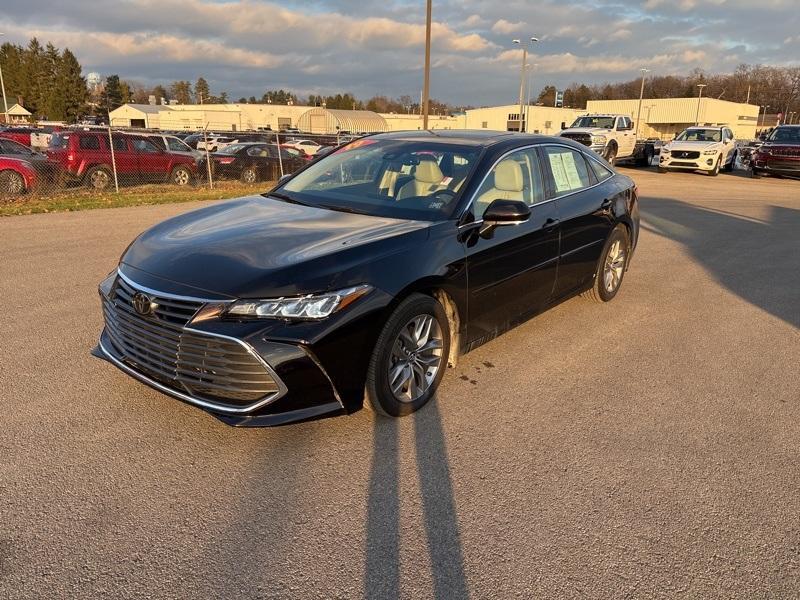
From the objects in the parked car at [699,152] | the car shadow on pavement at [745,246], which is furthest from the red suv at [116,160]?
the parked car at [699,152]

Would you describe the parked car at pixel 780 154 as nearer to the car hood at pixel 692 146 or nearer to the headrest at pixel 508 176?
the car hood at pixel 692 146

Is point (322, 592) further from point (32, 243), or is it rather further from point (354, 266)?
point (32, 243)

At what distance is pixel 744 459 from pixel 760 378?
137 centimetres

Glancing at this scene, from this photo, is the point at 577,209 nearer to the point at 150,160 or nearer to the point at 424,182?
the point at 424,182

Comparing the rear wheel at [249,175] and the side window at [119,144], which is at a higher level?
the side window at [119,144]

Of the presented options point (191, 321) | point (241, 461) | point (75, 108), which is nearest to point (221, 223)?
point (191, 321)

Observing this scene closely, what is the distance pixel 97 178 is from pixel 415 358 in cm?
1475

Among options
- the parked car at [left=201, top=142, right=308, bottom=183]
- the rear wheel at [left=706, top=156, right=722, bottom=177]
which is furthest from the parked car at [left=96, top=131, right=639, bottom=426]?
the rear wheel at [left=706, top=156, right=722, bottom=177]

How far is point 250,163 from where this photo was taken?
1866 centimetres

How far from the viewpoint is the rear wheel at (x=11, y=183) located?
1301 cm

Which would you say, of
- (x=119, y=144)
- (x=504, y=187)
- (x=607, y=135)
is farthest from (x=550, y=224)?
(x=607, y=135)

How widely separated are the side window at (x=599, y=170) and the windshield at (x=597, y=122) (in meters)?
20.0

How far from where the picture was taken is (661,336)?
5.20 m

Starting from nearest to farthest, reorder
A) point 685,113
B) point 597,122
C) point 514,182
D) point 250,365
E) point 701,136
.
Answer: point 250,365 → point 514,182 → point 701,136 → point 597,122 → point 685,113
